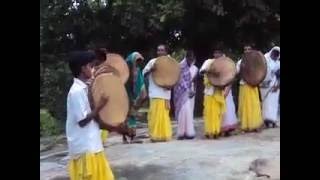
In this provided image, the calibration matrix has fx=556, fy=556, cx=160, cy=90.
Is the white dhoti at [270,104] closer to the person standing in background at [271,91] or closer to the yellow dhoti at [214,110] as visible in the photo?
the person standing in background at [271,91]

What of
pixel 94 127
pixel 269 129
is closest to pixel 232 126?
pixel 269 129

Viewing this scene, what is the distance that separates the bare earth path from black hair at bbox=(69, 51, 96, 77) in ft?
1.52

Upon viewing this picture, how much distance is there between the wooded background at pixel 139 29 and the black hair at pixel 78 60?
0.04 m

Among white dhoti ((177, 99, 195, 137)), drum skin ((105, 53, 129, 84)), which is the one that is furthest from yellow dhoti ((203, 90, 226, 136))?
drum skin ((105, 53, 129, 84))

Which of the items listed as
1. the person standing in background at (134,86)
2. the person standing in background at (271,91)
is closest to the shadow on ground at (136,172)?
the person standing in background at (134,86)

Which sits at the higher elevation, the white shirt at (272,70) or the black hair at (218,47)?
the black hair at (218,47)

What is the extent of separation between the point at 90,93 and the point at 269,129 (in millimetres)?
1147

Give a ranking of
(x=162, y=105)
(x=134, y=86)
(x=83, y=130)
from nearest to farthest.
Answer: (x=83, y=130) → (x=134, y=86) → (x=162, y=105)

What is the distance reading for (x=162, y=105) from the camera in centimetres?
353

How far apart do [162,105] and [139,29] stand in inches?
19.7

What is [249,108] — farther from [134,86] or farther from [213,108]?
[134,86]

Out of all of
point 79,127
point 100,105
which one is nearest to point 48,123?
point 79,127

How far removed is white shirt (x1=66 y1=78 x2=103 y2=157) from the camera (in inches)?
129

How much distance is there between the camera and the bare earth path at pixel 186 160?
132 inches
